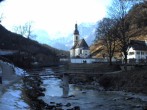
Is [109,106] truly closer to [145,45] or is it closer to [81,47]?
[145,45]

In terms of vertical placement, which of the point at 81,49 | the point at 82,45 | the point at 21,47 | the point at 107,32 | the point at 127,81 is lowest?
the point at 127,81

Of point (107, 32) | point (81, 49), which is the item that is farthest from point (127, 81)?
point (81, 49)

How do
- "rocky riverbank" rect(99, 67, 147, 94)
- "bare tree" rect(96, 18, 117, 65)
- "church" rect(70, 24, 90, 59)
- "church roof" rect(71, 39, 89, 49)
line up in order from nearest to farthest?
"rocky riverbank" rect(99, 67, 147, 94), "bare tree" rect(96, 18, 117, 65), "church" rect(70, 24, 90, 59), "church roof" rect(71, 39, 89, 49)

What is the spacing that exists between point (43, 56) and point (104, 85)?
78.4 meters

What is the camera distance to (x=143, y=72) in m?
58.1

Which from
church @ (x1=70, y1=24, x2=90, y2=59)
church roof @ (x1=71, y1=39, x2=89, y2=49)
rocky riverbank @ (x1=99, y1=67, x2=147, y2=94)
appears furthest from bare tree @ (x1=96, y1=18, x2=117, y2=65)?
church roof @ (x1=71, y1=39, x2=89, y2=49)

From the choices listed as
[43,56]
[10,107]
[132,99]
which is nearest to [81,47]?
[43,56]

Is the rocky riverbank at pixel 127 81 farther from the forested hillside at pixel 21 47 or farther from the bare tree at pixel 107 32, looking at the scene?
the forested hillside at pixel 21 47

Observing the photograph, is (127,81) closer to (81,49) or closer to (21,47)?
(21,47)

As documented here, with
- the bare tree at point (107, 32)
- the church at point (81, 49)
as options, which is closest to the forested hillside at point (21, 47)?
the church at point (81, 49)

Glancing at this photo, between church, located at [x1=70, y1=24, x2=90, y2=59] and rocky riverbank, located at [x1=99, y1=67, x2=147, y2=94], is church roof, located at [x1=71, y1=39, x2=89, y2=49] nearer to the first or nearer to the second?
church, located at [x1=70, y1=24, x2=90, y2=59]

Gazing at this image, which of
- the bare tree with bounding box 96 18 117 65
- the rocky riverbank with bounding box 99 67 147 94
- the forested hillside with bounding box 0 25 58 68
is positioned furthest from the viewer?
the forested hillside with bounding box 0 25 58 68

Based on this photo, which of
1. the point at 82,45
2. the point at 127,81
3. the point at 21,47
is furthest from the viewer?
the point at 82,45

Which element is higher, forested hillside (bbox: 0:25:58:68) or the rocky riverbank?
forested hillside (bbox: 0:25:58:68)
